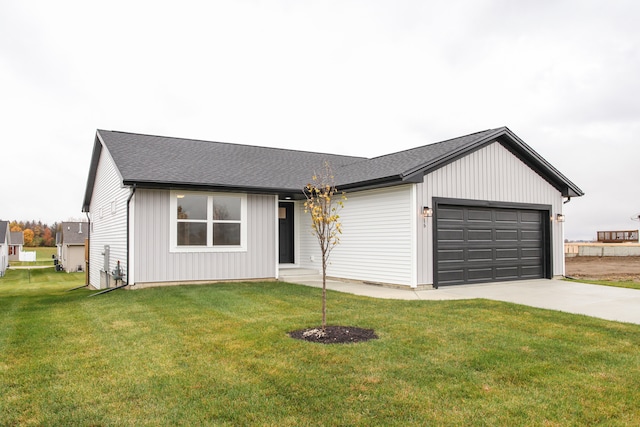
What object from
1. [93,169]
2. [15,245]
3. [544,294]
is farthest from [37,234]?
[544,294]

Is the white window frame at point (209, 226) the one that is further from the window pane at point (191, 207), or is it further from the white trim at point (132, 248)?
the white trim at point (132, 248)

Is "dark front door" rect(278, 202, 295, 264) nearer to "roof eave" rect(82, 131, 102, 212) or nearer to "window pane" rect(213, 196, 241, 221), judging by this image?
"window pane" rect(213, 196, 241, 221)

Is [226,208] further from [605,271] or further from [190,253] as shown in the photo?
[605,271]

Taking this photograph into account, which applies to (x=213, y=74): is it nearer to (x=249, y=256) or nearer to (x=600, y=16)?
(x=249, y=256)

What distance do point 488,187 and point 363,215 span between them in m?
3.58

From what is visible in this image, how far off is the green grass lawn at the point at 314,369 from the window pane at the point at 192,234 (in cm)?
380

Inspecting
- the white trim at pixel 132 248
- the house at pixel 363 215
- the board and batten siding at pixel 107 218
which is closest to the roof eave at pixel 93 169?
the board and batten siding at pixel 107 218

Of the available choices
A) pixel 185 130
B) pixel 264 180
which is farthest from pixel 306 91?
pixel 185 130

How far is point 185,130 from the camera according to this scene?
3591 cm

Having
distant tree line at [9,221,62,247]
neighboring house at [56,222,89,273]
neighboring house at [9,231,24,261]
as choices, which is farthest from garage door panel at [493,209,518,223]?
distant tree line at [9,221,62,247]

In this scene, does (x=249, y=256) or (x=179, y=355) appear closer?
(x=179, y=355)

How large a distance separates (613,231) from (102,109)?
35930 mm

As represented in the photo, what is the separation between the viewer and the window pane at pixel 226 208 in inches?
460

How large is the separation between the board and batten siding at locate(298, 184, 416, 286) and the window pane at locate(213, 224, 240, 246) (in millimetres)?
2686
